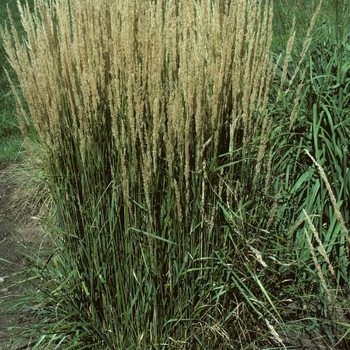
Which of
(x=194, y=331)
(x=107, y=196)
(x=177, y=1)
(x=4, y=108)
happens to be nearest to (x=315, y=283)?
(x=194, y=331)

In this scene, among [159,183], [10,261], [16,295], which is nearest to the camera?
[159,183]

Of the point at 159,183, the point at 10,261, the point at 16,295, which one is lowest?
the point at 10,261

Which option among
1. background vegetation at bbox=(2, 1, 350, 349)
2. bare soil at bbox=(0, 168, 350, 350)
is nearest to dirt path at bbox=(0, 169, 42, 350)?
bare soil at bbox=(0, 168, 350, 350)

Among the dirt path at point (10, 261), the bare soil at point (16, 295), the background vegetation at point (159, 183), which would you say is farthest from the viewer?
the dirt path at point (10, 261)

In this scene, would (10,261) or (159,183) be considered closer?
(159,183)

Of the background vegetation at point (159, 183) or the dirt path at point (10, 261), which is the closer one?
the background vegetation at point (159, 183)

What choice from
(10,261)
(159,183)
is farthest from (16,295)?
(159,183)

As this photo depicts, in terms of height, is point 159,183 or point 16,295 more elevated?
point 159,183

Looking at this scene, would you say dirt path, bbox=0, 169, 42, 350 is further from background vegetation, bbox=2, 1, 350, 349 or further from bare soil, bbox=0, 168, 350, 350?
background vegetation, bbox=2, 1, 350, 349

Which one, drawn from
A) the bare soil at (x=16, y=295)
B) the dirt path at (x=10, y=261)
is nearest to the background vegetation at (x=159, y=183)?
the bare soil at (x=16, y=295)

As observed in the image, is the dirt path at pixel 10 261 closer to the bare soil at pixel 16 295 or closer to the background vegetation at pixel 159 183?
the bare soil at pixel 16 295

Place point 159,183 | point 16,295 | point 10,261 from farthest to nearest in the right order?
1. point 10,261
2. point 16,295
3. point 159,183

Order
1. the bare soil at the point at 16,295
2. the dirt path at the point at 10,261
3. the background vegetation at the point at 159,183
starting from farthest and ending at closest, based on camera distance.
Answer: the dirt path at the point at 10,261 < the bare soil at the point at 16,295 < the background vegetation at the point at 159,183

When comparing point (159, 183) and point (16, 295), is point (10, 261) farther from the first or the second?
point (159, 183)
